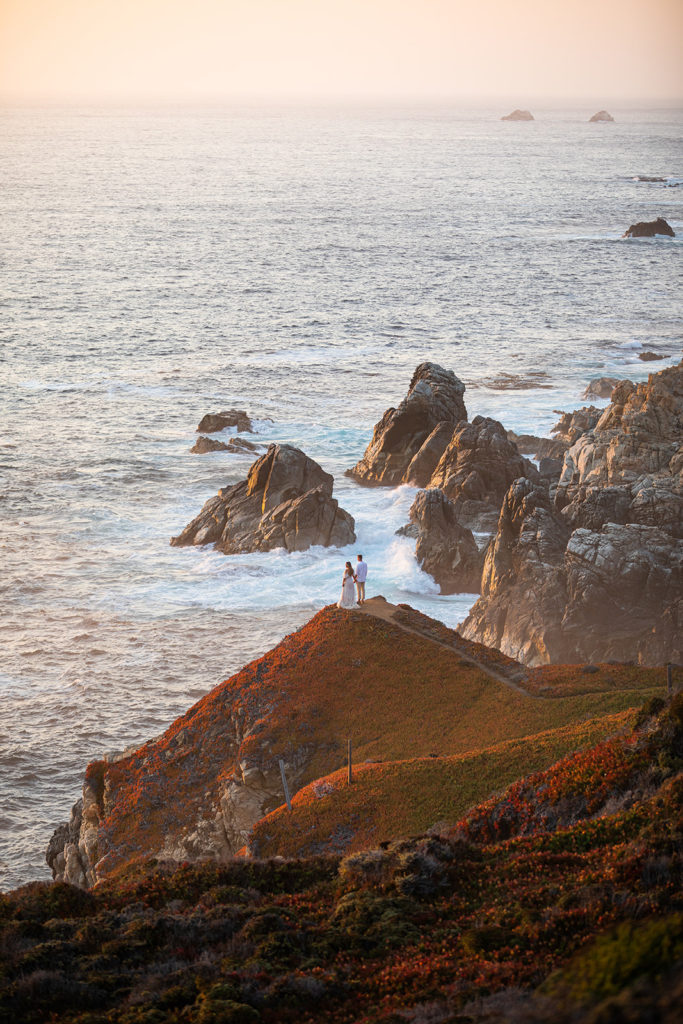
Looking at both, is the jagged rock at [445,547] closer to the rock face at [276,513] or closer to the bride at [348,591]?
the rock face at [276,513]

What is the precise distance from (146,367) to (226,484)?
96.2 ft

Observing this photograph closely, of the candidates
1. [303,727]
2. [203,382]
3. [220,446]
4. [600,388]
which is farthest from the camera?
[203,382]

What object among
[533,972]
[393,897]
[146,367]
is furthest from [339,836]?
[146,367]

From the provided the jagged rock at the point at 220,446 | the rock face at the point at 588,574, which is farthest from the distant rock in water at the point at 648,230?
the rock face at the point at 588,574

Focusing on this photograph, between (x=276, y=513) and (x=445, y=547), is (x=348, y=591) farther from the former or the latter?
(x=276, y=513)

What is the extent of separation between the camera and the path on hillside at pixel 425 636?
98.7 ft

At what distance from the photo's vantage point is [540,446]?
206 ft

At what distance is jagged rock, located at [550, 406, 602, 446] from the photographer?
207 feet

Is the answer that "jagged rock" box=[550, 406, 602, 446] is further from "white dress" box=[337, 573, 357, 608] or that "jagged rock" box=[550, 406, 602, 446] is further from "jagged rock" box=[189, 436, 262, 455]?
"white dress" box=[337, 573, 357, 608]

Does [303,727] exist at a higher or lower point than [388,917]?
lower

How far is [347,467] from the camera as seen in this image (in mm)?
64938

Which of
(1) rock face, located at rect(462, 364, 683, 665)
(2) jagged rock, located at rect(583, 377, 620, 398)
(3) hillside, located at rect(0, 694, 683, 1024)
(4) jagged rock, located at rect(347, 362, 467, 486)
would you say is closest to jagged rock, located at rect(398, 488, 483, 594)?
(1) rock face, located at rect(462, 364, 683, 665)

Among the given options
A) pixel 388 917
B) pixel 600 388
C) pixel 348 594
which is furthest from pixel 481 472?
pixel 388 917

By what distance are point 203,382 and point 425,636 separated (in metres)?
54.3
